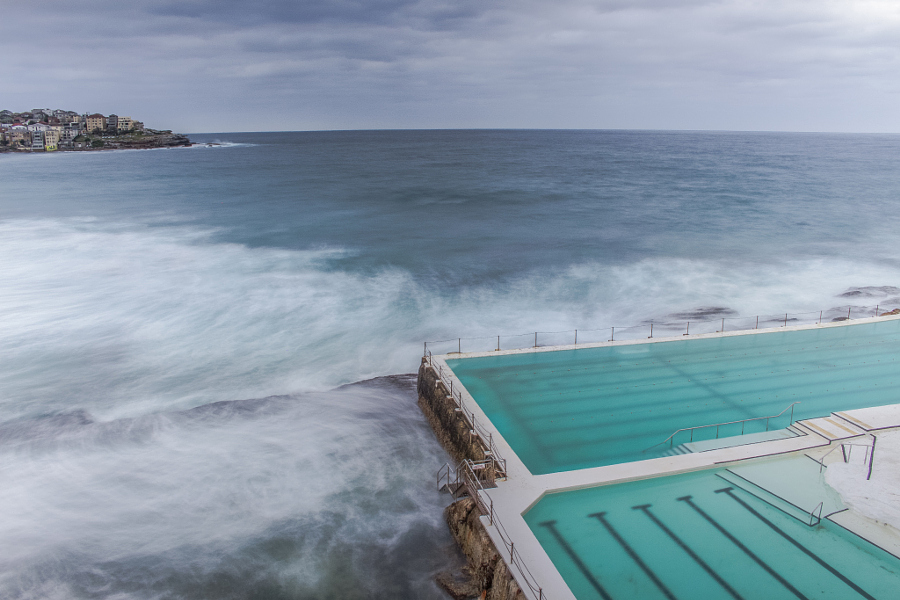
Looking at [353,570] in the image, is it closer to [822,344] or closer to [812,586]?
[812,586]

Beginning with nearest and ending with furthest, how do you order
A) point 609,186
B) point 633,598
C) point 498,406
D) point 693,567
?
point 633,598, point 693,567, point 498,406, point 609,186

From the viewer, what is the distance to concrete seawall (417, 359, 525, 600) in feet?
21.5

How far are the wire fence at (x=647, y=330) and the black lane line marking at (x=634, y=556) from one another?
23.9ft

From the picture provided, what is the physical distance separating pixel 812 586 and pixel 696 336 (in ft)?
25.9

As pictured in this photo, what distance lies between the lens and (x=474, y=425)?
938cm

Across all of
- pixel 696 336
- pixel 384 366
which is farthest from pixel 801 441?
pixel 384 366

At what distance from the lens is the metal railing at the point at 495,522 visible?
6096 mm

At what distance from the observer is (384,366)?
47.5 feet

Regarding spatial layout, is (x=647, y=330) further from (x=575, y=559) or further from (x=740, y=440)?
(x=575, y=559)

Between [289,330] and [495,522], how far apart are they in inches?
444

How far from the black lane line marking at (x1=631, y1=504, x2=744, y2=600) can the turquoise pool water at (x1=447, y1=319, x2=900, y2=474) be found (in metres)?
1.21

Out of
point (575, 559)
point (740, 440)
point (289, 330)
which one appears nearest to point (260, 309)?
point (289, 330)

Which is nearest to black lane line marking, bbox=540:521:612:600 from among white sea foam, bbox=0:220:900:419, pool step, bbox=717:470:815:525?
pool step, bbox=717:470:815:525

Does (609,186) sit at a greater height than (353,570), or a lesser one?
greater
